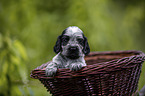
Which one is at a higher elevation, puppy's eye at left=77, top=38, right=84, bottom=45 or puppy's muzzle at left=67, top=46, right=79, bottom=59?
puppy's eye at left=77, top=38, right=84, bottom=45

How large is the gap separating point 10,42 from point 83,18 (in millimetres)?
1064

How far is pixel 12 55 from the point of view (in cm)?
135

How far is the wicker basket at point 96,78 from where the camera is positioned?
79cm

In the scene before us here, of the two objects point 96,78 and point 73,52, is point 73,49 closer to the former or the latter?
point 73,52

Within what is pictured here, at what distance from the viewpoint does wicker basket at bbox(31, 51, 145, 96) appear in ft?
2.59

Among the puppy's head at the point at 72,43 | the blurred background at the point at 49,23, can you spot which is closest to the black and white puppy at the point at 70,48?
the puppy's head at the point at 72,43

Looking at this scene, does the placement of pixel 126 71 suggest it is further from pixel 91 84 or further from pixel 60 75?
pixel 60 75

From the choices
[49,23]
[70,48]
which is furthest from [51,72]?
[49,23]

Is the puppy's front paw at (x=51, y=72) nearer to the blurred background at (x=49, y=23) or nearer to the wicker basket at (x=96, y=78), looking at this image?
the wicker basket at (x=96, y=78)

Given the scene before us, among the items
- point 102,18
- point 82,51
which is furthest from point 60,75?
point 102,18

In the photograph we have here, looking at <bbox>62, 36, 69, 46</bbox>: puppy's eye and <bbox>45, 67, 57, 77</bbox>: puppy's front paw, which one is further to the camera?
<bbox>62, 36, 69, 46</bbox>: puppy's eye

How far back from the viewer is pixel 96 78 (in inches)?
31.8

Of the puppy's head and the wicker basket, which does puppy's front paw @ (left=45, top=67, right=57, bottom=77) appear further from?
the puppy's head

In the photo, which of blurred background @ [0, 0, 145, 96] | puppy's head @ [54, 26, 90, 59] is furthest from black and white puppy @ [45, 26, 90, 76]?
blurred background @ [0, 0, 145, 96]
